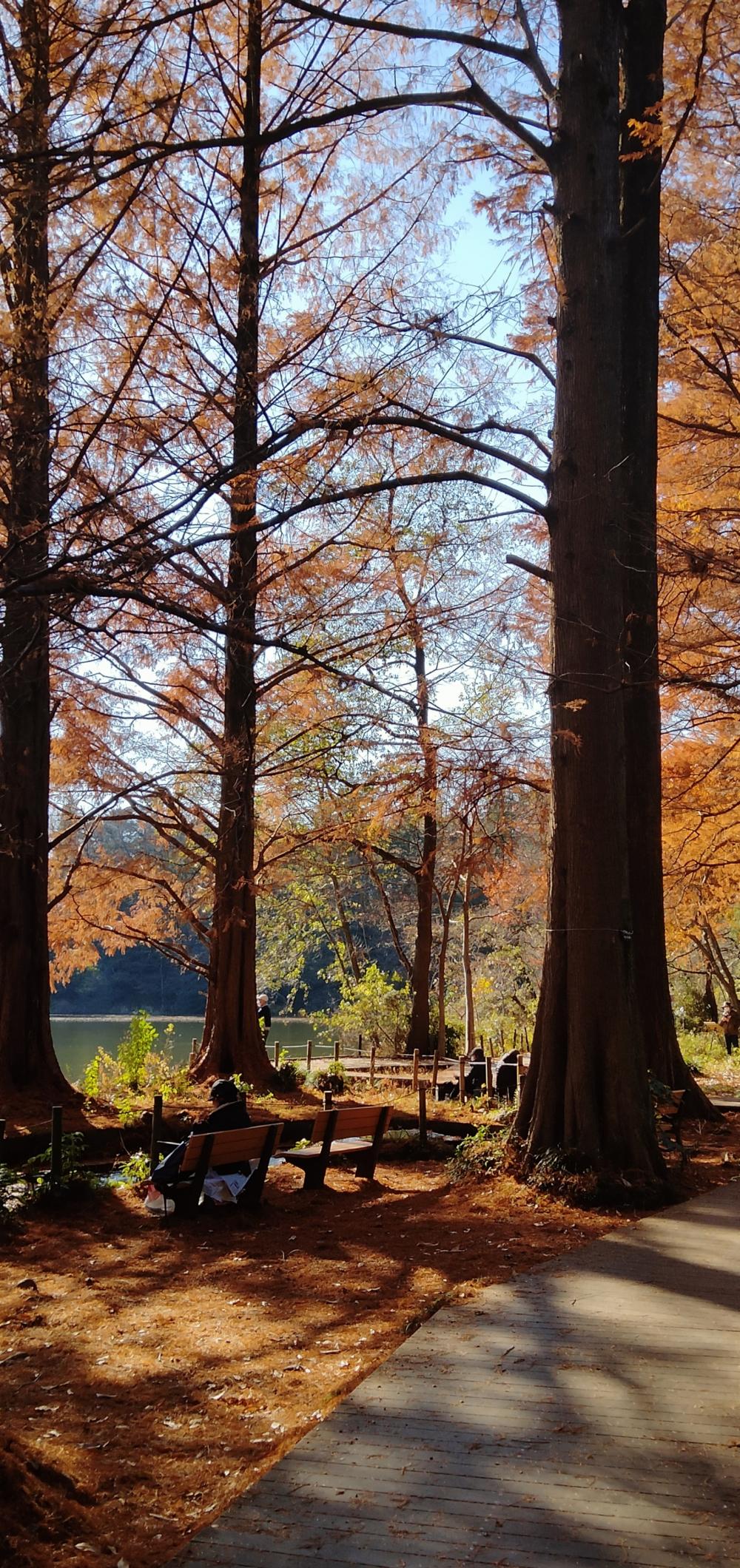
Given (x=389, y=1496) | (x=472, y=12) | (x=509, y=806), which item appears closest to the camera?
(x=389, y=1496)

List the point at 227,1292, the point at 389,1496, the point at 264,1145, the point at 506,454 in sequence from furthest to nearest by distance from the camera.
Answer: the point at 506,454, the point at 264,1145, the point at 227,1292, the point at 389,1496

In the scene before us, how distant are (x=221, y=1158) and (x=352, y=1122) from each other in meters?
1.77

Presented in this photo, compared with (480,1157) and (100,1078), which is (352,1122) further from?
(100,1078)

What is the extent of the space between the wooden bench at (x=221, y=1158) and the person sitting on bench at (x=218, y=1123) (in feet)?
0.23

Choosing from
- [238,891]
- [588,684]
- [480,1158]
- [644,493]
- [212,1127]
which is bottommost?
[480,1158]

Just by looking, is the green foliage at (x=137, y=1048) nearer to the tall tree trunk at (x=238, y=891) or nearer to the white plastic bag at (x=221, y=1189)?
the tall tree trunk at (x=238, y=891)

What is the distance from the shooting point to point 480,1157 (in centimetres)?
871

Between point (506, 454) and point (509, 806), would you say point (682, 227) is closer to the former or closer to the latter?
point (506, 454)

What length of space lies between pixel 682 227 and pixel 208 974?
10.3 m

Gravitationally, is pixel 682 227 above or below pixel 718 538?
above

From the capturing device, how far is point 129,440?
198 inches

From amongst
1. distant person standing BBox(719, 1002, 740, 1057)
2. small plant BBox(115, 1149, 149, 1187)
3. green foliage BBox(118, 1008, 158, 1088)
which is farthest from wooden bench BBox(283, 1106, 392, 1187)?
distant person standing BBox(719, 1002, 740, 1057)

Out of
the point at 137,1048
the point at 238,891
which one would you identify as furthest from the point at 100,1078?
the point at 238,891

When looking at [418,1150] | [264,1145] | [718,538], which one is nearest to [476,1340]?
[264,1145]
